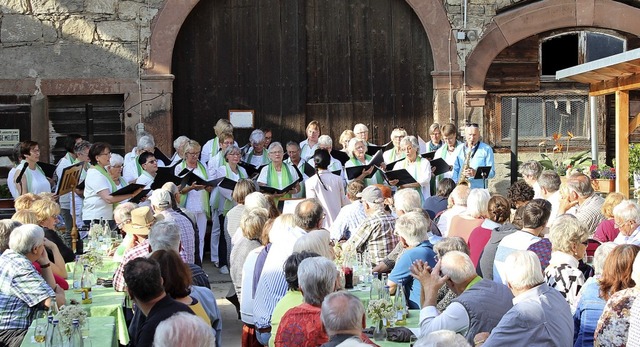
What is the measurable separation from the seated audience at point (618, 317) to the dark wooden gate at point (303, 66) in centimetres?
984

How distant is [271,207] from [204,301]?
2.59m

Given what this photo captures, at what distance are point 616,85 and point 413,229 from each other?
558 centimetres

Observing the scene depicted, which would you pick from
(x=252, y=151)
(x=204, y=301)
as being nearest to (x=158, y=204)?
(x=204, y=301)

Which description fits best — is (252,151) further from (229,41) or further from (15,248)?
(15,248)

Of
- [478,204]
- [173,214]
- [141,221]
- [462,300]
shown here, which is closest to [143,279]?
[462,300]

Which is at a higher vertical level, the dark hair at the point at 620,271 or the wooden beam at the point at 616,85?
the wooden beam at the point at 616,85

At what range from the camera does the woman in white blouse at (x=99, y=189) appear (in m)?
11.1

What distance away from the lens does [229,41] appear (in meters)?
14.9

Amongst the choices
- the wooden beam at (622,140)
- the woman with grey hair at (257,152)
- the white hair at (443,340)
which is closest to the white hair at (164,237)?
the white hair at (443,340)

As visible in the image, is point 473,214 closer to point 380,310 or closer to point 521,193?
point 521,193

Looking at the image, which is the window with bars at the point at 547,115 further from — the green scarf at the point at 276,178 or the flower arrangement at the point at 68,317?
the flower arrangement at the point at 68,317

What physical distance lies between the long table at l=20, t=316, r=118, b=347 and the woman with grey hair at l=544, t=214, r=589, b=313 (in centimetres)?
267

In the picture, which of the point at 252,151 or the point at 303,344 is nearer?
the point at 303,344

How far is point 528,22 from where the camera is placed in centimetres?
1498
